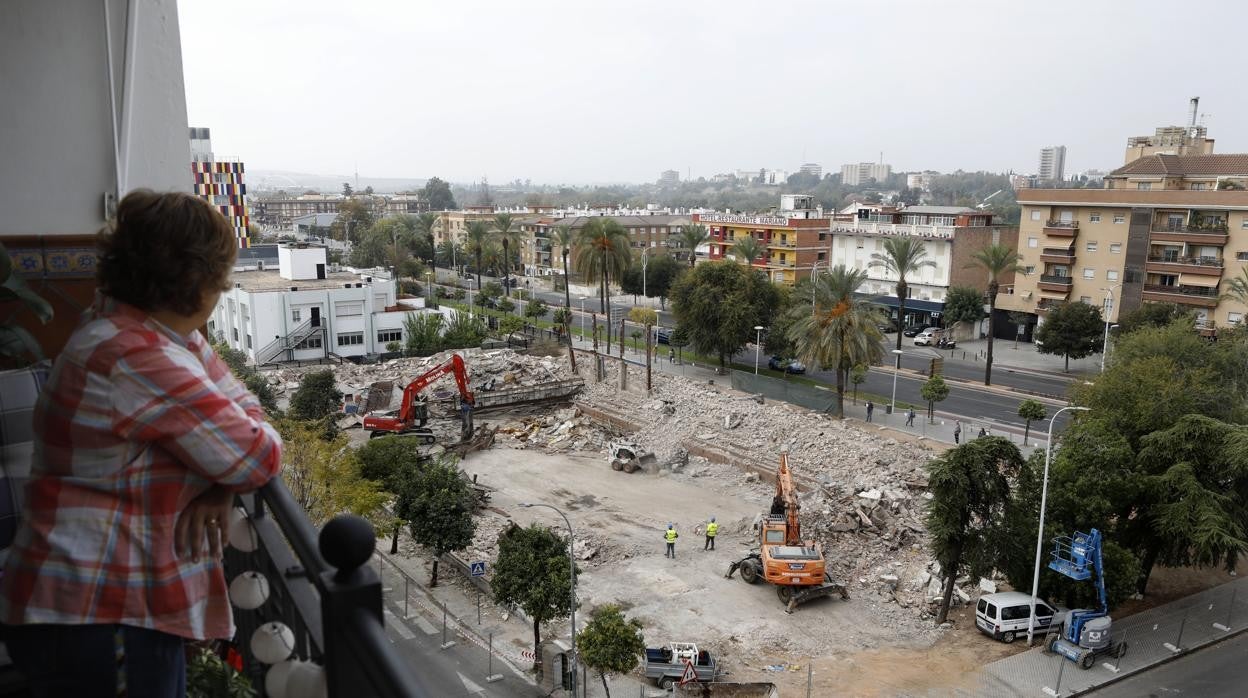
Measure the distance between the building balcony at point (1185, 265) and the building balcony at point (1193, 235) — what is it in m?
0.82

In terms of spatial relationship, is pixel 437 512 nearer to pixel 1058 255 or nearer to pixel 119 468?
pixel 119 468

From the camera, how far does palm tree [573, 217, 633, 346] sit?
3856 cm

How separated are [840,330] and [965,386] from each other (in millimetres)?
11210

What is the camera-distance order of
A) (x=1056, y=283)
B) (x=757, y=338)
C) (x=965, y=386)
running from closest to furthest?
(x=757, y=338)
(x=965, y=386)
(x=1056, y=283)

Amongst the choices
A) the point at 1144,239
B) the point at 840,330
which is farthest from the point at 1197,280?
the point at 840,330

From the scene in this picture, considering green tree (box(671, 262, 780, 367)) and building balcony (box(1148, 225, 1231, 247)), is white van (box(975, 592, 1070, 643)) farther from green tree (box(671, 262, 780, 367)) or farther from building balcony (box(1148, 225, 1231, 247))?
building balcony (box(1148, 225, 1231, 247))

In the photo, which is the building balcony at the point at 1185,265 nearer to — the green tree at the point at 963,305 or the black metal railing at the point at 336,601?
the green tree at the point at 963,305

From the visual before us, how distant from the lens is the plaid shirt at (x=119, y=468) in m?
1.91

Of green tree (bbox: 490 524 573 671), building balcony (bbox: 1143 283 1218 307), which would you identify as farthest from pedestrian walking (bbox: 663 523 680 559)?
building balcony (bbox: 1143 283 1218 307)

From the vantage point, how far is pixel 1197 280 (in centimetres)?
3944

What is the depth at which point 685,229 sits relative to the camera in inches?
1982

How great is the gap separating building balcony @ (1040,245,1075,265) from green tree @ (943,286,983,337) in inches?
150

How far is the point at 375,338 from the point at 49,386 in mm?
→ 42341

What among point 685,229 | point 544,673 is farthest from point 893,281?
point 544,673
